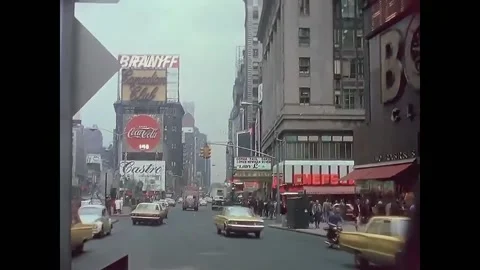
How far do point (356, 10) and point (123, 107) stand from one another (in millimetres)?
1288

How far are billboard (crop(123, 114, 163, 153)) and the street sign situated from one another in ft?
0.71

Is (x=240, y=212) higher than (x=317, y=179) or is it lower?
lower

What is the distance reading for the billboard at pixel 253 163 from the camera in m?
2.58

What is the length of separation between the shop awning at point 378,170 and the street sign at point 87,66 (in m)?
1.30

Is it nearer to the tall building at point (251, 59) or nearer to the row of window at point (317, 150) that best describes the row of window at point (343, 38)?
the tall building at point (251, 59)

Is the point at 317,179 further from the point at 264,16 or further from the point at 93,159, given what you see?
the point at 93,159

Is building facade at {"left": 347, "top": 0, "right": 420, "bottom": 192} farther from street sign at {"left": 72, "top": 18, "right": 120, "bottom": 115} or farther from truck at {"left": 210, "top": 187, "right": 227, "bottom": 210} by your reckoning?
street sign at {"left": 72, "top": 18, "right": 120, "bottom": 115}

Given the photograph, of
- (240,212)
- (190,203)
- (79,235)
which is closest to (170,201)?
(190,203)

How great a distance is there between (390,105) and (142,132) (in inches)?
50.0

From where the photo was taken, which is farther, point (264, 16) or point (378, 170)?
point (264, 16)

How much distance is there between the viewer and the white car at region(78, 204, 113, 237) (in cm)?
247

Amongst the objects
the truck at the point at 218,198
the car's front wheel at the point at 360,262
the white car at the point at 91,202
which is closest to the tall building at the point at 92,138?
the white car at the point at 91,202

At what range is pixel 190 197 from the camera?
2.78 meters
